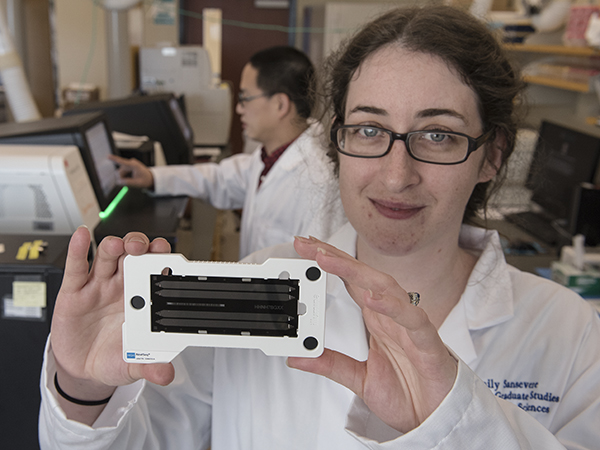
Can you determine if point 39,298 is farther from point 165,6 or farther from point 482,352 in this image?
point 165,6

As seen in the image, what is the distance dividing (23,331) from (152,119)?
65.0 inches

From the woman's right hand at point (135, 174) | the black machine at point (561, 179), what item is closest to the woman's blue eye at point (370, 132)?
the woman's right hand at point (135, 174)

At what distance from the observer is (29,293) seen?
117 centimetres

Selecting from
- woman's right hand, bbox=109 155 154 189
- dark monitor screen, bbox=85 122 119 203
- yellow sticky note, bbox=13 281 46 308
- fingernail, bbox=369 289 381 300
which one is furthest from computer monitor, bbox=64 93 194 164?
fingernail, bbox=369 289 381 300

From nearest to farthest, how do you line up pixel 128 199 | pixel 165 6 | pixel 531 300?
pixel 531 300
pixel 128 199
pixel 165 6

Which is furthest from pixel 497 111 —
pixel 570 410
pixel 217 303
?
pixel 217 303

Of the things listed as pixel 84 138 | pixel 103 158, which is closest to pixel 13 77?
pixel 103 158

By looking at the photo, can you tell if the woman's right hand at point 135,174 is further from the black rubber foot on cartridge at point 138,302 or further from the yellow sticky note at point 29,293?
the black rubber foot on cartridge at point 138,302

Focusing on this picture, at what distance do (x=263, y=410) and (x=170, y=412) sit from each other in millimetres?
163

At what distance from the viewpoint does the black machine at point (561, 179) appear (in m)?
2.46

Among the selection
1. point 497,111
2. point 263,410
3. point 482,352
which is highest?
point 497,111

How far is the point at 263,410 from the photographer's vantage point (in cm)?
94

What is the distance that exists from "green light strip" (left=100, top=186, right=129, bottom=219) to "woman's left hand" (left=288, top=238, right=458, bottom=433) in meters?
1.16

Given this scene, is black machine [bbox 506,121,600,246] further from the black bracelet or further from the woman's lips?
A: the black bracelet
